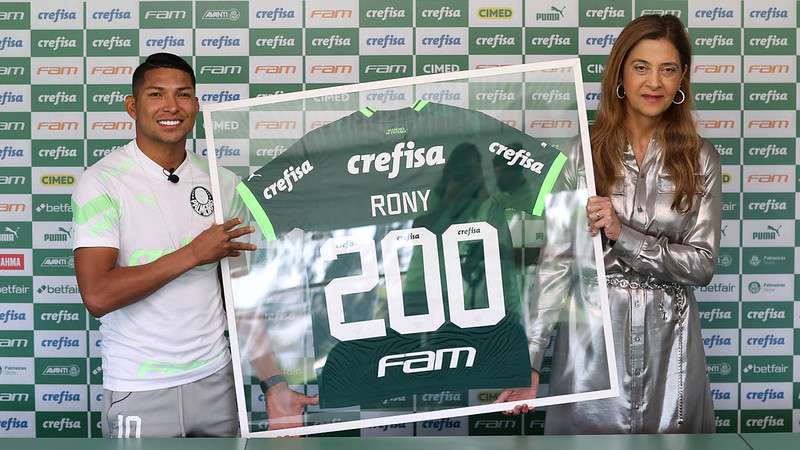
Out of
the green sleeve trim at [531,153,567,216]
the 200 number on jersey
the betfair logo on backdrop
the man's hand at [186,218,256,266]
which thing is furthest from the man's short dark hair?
the betfair logo on backdrop

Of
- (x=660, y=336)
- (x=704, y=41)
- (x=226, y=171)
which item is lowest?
(x=660, y=336)

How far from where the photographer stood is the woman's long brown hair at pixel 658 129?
2.58m

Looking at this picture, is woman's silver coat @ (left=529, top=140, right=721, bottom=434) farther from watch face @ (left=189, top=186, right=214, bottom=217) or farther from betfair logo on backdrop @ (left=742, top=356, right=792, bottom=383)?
betfair logo on backdrop @ (left=742, top=356, right=792, bottom=383)

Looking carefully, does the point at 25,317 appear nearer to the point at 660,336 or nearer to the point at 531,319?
the point at 531,319

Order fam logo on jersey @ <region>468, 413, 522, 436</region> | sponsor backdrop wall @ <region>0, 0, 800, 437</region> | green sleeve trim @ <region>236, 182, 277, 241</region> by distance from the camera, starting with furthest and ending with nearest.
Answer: fam logo on jersey @ <region>468, 413, 522, 436</region> → sponsor backdrop wall @ <region>0, 0, 800, 437</region> → green sleeve trim @ <region>236, 182, 277, 241</region>

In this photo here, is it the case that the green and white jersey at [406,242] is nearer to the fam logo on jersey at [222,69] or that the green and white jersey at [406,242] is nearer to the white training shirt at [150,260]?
the white training shirt at [150,260]

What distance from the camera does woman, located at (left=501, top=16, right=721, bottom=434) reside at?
257cm

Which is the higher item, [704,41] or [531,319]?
[704,41]

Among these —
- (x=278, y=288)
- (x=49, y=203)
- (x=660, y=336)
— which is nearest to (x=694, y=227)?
(x=660, y=336)

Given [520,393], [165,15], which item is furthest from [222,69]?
[520,393]

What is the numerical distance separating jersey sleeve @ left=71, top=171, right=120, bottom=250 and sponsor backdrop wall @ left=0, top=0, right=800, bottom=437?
1344mm

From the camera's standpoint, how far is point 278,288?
8.21ft

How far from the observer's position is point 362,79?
3.75 meters

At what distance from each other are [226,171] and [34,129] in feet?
5.31
